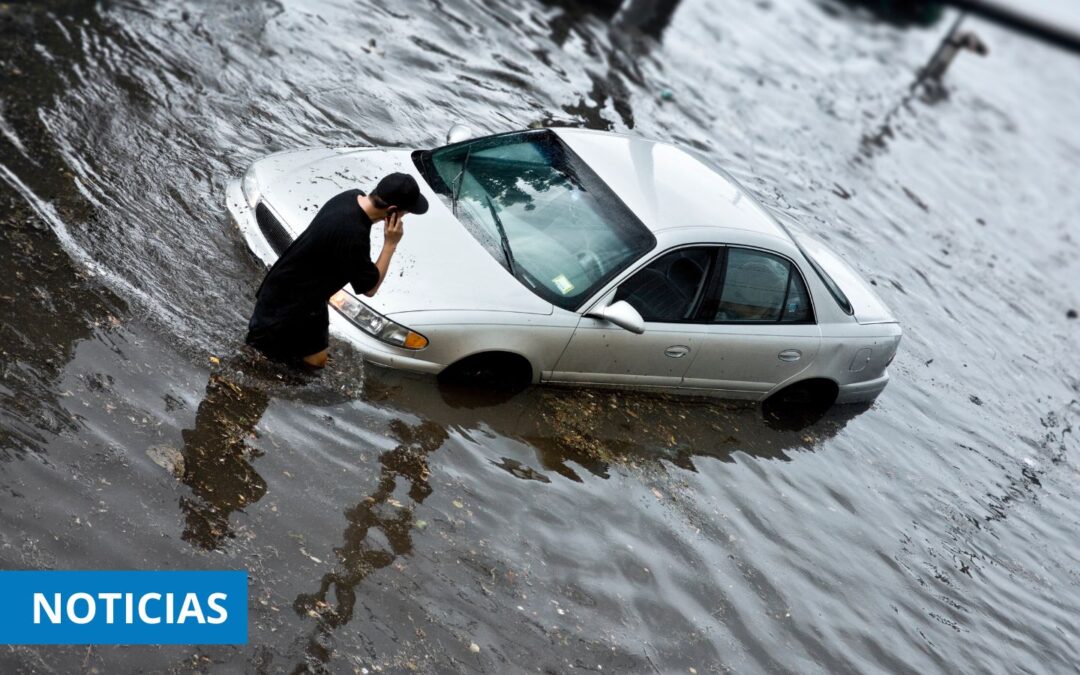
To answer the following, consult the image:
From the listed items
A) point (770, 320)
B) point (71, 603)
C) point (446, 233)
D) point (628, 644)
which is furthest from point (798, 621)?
point (71, 603)

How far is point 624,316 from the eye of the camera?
686 centimetres

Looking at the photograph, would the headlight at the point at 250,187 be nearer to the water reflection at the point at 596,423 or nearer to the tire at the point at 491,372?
the water reflection at the point at 596,423

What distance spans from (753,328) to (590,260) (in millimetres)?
1553

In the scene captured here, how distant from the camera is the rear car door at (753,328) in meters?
7.64

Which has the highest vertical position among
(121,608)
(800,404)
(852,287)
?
(852,287)

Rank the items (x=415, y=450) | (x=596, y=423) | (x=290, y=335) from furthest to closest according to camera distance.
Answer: (x=596, y=423) → (x=415, y=450) → (x=290, y=335)

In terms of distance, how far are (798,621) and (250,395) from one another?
379 cm

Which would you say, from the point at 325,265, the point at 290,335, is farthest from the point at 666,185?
the point at 290,335

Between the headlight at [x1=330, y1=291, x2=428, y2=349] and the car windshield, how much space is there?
2.89 feet

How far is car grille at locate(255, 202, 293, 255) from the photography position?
6.93 m

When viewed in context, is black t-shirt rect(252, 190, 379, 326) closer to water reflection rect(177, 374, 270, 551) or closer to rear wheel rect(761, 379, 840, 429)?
water reflection rect(177, 374, 270, 551)

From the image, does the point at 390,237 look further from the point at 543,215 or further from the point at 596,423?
the point at 596,423

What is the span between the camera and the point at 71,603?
4.68 m

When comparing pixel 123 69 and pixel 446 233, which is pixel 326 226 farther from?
pixel 123 69
